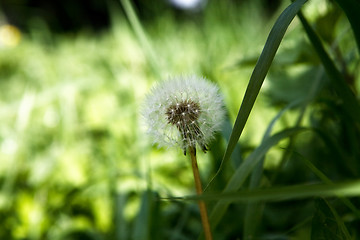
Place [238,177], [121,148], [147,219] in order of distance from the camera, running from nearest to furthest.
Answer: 1. [238,177]
2. [147,219]
3. [121,148]

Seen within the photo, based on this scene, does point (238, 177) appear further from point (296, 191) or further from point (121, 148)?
point (121, 148)

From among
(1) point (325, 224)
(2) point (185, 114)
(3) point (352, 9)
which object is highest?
(3) point (352, 9)

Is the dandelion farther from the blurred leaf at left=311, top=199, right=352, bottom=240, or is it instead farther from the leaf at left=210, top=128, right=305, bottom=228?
the blurred leaf at left=311, top=199, right=352, bottom=240

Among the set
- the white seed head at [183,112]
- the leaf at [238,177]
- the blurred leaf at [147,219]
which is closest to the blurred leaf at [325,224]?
the leaf at [238,177]

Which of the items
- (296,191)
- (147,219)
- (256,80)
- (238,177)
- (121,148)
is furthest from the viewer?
(121,148)

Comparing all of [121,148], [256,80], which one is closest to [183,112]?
[256,80]

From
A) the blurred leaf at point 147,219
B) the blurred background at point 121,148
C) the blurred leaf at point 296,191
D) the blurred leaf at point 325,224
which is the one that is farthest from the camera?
the blurred background at point 121,148

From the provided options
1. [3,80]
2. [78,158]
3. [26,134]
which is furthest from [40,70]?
[78,158]

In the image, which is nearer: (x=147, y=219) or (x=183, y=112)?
(x=183, y=112)

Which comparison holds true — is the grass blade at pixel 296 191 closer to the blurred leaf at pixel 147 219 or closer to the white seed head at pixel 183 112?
the white seed head at pixel 183 112
